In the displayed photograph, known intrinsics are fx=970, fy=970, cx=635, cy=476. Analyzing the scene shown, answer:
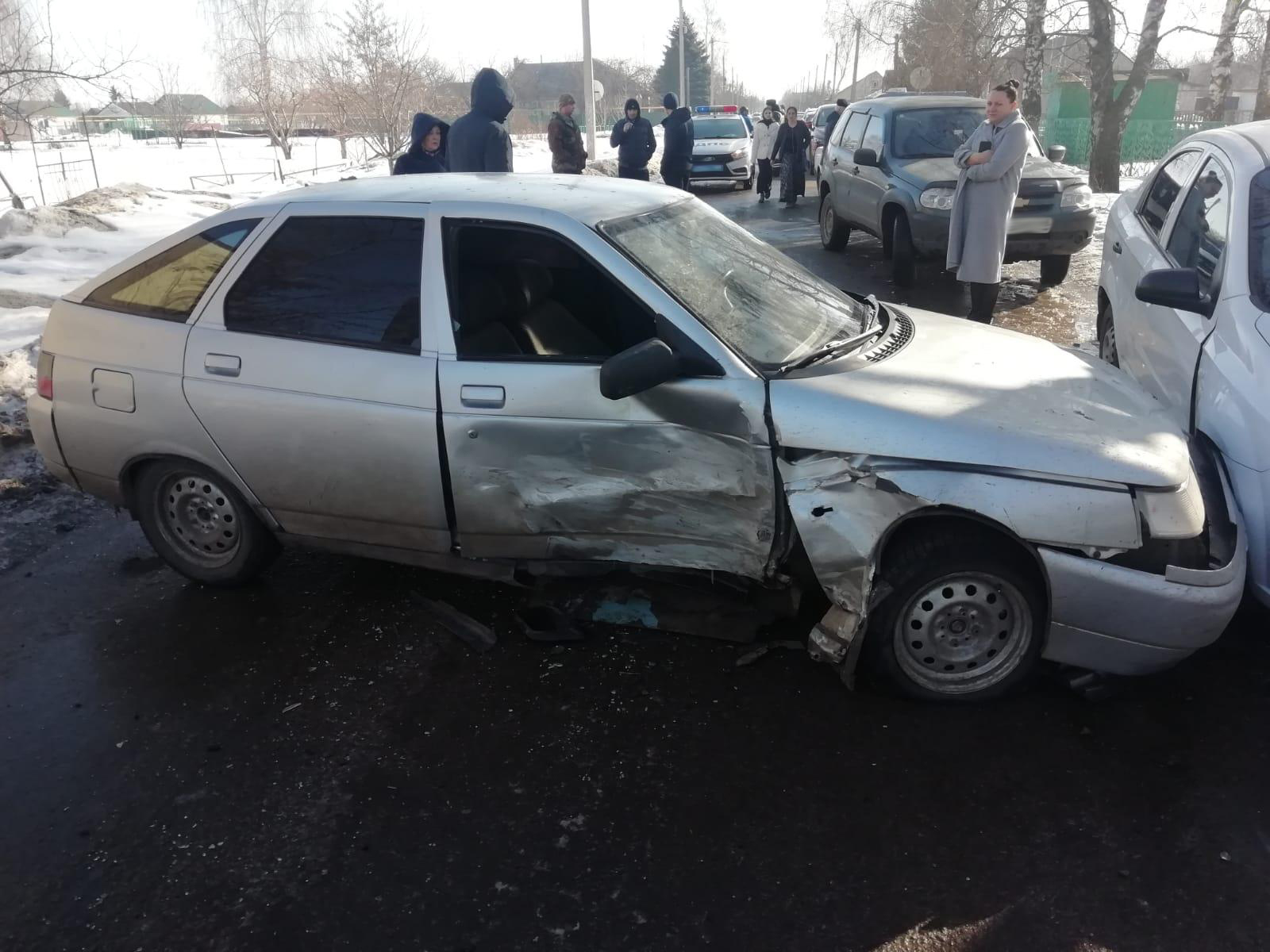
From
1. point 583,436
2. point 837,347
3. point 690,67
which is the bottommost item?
point 583,436

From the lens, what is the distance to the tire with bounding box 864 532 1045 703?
3.07m

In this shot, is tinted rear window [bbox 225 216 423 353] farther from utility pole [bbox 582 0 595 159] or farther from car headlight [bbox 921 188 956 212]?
→ utility pole [bbox 582 0 595 159]

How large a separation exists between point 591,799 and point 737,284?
6.44ft

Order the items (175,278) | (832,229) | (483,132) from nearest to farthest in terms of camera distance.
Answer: (175,278) < (483,132) < (832,229)

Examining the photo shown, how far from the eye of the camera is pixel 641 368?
10.3 ft

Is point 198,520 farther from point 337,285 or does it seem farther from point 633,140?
point 633,140

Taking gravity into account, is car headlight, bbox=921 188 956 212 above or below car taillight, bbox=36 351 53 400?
above

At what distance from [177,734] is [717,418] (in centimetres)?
208

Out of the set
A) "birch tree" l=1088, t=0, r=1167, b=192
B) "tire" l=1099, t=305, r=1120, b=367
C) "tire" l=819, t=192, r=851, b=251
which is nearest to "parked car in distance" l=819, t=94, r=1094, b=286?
"tire" l=819, t=192, r=851, b=251

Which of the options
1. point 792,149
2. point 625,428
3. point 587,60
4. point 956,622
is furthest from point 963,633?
point 587,60

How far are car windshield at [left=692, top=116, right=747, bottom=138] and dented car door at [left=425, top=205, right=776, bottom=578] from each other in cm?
1929

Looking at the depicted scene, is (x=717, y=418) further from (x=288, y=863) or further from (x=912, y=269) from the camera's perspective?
(x=912, y=269)

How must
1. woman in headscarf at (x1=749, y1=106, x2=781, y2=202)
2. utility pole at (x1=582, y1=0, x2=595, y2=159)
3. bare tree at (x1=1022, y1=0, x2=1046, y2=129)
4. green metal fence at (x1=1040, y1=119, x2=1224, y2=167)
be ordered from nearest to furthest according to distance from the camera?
woman in headscarf at (x1=749, y1=106, x2=781, y2=202) → bare tree at (x1=1022, y1=0, x2=1046, y2=129) → utility pole at (x1=582, y1=0, x2=595, y2=159) → green metal fence at (x1=1040, y1=119, x2=1224, y2=167)

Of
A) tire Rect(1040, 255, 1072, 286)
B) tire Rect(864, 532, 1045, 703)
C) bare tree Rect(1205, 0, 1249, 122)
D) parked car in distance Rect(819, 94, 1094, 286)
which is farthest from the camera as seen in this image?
bare tree Rect(1205, 0, 1249, 122)
